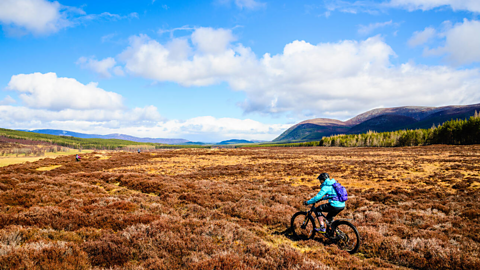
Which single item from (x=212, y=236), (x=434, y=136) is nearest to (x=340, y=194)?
(x=212, y=236)

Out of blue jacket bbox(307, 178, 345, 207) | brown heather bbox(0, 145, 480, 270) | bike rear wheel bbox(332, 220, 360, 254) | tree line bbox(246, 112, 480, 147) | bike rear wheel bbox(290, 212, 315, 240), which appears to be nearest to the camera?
brown heather bbox(0, 145, 480, 270)

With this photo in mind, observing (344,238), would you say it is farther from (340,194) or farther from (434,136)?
(434,136)

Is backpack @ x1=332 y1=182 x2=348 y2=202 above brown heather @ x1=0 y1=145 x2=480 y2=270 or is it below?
above

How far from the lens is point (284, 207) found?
39.5 feet

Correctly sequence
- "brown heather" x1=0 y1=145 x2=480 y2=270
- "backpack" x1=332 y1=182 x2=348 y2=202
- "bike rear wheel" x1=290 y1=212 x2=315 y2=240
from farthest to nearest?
1. "bike rear wheel" x1=290 y1=212 x2=315 y2=240
2. "backpack" x1=332 y1=182 x2=348 y2=202
3. "brown heather" x1=0 y1=145 x2=480 y2=270

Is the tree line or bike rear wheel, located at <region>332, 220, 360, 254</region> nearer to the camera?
bike rear wheel, located at <region>332, 220, 360, 254</region>

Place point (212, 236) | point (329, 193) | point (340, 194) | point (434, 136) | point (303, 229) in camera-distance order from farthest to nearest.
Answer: point (434, 136) → point (303, 229) → point (212, 236) → point (329, 193) → point (340, 194)

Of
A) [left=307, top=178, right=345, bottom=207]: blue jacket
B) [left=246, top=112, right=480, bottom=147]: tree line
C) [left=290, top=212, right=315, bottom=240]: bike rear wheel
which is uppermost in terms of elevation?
[left=246, top=112, right=480, bottom=147]: tree line

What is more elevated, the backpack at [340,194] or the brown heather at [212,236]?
the backpack at [340,194]

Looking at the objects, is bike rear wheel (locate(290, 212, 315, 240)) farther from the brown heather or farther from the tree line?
the tree line

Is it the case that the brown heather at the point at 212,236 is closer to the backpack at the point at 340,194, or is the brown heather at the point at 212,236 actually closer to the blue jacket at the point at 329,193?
the blue jacket at the point at 329,193

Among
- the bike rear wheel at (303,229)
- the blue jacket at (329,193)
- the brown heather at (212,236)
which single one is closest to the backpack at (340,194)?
the blue jacket at (329,193)

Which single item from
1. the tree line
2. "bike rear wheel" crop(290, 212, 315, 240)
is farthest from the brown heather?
the tree line

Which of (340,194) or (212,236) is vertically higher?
(340,194)
